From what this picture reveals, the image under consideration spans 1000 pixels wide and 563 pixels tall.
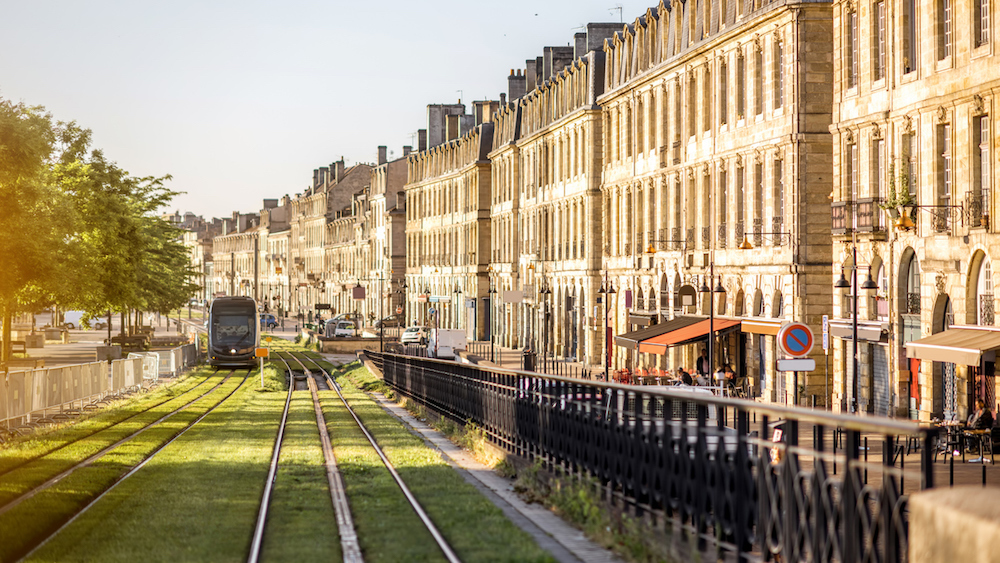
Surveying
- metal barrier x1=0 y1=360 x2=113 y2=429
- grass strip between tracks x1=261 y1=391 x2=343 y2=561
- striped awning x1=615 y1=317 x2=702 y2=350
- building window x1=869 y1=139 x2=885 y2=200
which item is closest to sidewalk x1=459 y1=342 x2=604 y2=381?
striped awning x1=615 y1=317 x2=702 y2=350

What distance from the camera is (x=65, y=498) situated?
17.5 metres

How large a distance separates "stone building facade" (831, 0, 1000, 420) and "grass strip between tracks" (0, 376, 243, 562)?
1596cm

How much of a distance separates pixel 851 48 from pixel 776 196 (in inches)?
247

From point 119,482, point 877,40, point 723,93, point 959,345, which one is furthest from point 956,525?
point 723,93

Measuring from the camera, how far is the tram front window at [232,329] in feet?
227

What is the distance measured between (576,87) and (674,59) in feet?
60.5

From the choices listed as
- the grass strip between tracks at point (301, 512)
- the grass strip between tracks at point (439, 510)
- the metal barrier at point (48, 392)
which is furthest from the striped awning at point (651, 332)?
the grass strip between tracks at point (301, 512)

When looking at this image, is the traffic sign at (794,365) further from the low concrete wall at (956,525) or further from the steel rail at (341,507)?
the low concrete wall at (956,525)

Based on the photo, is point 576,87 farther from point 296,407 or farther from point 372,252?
point 372,252

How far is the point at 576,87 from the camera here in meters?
69.4

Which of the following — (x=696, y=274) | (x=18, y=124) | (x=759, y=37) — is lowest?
(x=696, y=274)

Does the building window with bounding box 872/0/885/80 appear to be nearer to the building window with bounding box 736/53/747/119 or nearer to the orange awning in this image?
the building window with bounding box 736/53/747/119

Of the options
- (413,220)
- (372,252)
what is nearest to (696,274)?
(413,220)

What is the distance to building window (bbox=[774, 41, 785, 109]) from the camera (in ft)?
138
